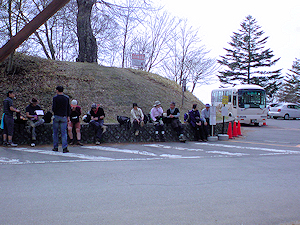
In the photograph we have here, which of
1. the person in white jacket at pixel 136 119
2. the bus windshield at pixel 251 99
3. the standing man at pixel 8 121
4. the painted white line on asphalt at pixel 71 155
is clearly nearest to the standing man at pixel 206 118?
the person in white jacket at pixel 136 119

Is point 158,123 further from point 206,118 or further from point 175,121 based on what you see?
point 206,118

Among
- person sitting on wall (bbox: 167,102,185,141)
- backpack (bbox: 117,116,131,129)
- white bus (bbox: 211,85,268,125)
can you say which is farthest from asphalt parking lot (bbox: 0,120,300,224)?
white bus (bbox: 211,85,268,125)

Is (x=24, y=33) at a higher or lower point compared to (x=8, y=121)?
higher

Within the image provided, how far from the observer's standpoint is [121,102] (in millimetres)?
18453

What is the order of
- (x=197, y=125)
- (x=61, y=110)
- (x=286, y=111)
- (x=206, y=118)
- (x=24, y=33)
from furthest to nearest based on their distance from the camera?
(x=286, y=111)
(x=206, y=118)
(x=197, y=125)
(x=61, y=110)
(x=24, y=33)

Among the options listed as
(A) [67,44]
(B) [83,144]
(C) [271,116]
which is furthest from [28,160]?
(C) [271,116]

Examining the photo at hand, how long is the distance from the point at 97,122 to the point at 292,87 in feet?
206

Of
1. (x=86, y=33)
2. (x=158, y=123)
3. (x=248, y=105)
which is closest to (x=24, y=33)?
(x=158, y=123)

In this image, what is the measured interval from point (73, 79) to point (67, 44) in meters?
9.66

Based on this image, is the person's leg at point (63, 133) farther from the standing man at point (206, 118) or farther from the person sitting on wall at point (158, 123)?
the standing man at point (206, 118)

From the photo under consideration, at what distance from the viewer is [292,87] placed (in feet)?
212

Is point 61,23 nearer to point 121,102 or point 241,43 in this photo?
point 121,102

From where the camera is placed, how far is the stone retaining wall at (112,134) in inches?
428

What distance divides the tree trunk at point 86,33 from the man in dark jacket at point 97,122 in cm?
1040
